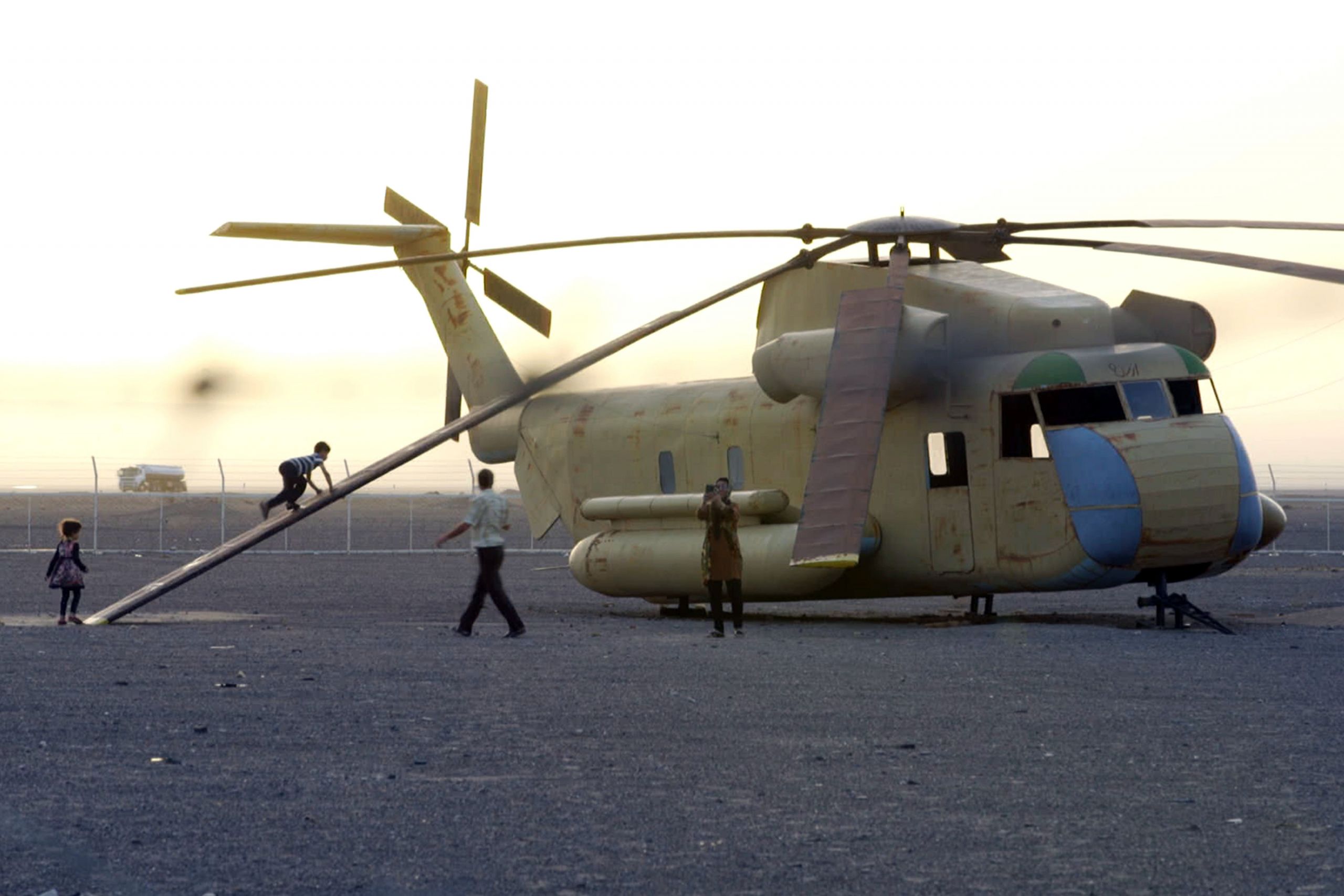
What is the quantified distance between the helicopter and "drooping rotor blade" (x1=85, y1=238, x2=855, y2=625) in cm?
4

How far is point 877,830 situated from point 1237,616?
13983 millimetres

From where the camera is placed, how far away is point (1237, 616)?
763 inches

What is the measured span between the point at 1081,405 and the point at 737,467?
468 cm

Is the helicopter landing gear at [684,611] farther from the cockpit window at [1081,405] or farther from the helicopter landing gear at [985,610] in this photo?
the cockpit window at [1081,405]

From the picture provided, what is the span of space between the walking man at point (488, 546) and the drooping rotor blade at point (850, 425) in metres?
3.01

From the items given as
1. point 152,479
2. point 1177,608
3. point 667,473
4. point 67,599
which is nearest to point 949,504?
point 1177,608

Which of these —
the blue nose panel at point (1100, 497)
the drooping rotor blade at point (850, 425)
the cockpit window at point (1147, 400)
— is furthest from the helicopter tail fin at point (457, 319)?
the cockpit window at point (1147, 400)

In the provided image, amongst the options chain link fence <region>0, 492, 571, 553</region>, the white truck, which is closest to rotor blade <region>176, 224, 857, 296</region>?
chain link fence <region>0, 492, 571, 553</region>

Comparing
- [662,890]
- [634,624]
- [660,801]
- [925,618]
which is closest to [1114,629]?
[925,618]

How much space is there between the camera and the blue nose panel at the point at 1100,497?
53.0 feet

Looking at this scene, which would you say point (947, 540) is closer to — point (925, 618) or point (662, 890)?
point (925, 618)

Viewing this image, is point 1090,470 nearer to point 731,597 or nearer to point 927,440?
point 927,440

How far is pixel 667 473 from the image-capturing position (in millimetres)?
20609

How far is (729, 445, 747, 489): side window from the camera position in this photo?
19.8m
